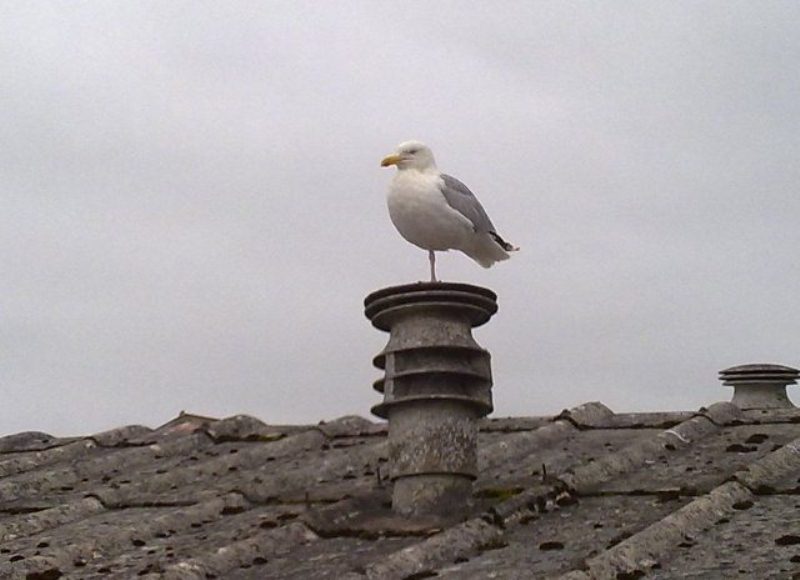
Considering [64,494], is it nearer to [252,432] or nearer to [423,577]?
[252,432]

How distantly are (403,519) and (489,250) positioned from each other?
3.21 metres

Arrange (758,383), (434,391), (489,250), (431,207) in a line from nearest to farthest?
1. (434,391)
2. (431,207)
3. (489,250)
4. (758,383)

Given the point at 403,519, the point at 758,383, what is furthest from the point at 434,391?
the point at 758,383

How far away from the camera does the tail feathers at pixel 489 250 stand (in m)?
12.1

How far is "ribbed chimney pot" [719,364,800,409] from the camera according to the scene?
56.4 ft

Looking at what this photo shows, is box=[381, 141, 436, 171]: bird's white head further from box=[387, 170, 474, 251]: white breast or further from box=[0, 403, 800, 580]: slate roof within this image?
box=[0, 403, 800, 580]: slate roof

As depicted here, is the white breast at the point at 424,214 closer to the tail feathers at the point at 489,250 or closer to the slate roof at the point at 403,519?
the tail feathers at the point at 489,250

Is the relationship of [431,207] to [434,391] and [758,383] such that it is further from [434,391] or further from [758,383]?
[758,383]

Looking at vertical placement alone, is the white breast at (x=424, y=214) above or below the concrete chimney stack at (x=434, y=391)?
above

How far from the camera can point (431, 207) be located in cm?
1138

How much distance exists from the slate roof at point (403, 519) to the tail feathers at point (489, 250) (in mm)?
2189

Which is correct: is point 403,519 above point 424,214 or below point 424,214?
below

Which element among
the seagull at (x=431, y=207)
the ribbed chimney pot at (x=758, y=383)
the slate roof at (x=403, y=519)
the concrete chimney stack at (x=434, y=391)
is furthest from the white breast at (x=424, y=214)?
the ribbed chimney pot at (x=758, y=383)

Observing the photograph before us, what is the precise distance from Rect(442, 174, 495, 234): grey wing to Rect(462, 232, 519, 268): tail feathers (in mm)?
145
